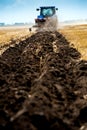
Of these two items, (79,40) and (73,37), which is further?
(73,37)

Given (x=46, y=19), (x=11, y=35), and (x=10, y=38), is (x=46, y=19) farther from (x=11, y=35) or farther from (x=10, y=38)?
(x=10, y=38)

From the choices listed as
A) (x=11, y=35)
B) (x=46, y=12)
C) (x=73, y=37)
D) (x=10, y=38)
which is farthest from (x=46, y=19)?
(x=73, y=37)

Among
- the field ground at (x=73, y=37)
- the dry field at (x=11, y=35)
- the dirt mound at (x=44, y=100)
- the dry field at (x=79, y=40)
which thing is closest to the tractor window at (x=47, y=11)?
the field ground at (x=73, y=37)

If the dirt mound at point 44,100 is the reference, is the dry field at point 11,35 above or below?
below

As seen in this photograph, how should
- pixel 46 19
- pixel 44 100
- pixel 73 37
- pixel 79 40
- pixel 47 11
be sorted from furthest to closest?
pixel 47 11 < pixel 46 19 < pixel 73 37 < pixel 79 40 < pixel 44 100

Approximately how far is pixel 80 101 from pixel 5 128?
113 inches

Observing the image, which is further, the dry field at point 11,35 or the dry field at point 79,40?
the dry field at point 11,35

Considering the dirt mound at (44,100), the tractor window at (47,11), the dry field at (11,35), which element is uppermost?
the dirt mound at (44,100)

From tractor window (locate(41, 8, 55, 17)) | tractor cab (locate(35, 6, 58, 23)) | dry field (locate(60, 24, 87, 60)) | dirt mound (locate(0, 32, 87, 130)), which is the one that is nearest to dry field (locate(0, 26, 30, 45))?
tractor cab (locate(35, 6, 58, 23))

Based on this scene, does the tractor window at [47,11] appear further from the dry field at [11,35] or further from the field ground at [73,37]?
the dry field at [11,35]

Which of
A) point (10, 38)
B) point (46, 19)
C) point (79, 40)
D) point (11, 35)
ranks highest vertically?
point (79, 40)

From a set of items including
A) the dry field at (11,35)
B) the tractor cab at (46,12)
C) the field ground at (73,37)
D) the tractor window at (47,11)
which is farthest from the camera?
the tractor window at (47,11)

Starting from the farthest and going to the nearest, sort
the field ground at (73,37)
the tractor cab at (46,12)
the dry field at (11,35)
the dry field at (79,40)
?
the tractor cab at (46,12), the dry field at (11,35), the field ground at (73,37), the dry field at (79,40)

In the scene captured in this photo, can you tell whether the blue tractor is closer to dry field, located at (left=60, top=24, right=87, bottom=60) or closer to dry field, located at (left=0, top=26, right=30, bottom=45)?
dry field, located at (left=0, top=26, right=30, bottom=45)
